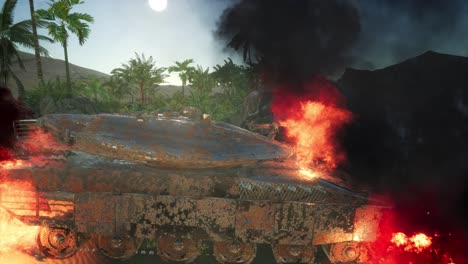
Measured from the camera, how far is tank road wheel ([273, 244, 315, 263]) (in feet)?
15.9

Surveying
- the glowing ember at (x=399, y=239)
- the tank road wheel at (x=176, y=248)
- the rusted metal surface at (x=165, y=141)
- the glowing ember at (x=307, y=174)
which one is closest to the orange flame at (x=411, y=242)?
the glowing ember at (x=399, y=239)

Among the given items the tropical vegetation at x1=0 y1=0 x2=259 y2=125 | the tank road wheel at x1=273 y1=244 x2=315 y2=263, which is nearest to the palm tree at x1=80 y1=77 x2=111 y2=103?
the tropical vegetation at x1=0 y1=0 x2=259 y2=125

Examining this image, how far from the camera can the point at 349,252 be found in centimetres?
470

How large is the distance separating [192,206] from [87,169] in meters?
1.88

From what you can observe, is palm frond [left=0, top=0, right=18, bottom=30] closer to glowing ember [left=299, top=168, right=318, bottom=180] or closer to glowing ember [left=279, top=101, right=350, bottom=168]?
glowing ember [left=279, top=101, right=350, bottom=168]

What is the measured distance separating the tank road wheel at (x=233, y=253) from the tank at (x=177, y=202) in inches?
4.5

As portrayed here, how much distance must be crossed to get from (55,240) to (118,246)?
3.43ft

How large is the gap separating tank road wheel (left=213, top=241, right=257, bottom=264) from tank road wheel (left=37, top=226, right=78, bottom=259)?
2476 mm

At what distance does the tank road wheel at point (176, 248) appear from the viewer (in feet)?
15.5

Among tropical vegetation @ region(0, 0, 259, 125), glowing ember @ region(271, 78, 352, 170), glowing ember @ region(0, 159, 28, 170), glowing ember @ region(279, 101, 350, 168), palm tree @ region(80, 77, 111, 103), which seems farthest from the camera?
palm tree @ region(80, 77, 111, 103)

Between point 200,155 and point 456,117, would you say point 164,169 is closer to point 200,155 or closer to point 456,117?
point 200,155

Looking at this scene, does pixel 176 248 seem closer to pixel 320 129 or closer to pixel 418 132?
pixel 320 129

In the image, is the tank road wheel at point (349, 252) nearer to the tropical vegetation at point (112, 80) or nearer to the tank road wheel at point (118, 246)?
the tank road wheel at point (118, 246)

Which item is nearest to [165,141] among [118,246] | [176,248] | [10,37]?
[176,248]
